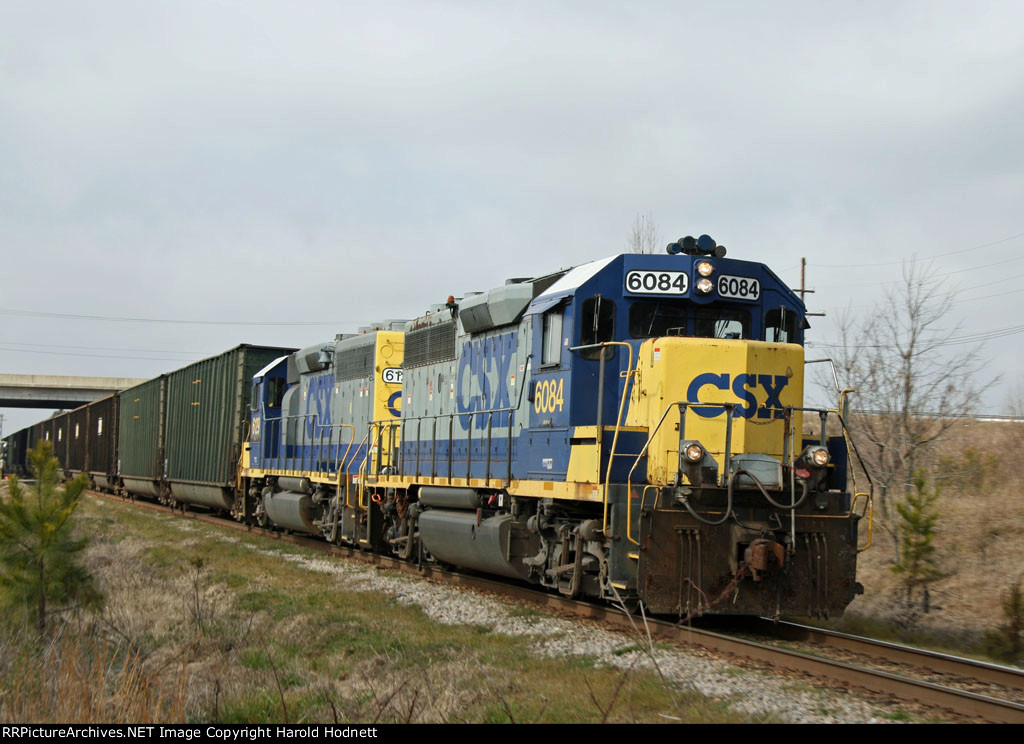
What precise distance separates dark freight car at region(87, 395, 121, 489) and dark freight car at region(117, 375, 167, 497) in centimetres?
94

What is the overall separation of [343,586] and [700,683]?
6360mm

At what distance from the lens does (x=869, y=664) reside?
768 cm

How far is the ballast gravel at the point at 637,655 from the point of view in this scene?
6.04m

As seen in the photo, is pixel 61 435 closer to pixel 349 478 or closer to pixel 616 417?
pixel 349 478

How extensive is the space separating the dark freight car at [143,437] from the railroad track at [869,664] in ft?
72.0

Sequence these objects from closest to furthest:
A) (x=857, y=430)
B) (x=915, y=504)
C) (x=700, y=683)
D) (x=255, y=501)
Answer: (x=700, y=683), (x=915, y=504), (x=857, y=430), (x=255, y=501)

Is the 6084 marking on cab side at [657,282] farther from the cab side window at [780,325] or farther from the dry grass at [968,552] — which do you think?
the dry grass at [968,552]

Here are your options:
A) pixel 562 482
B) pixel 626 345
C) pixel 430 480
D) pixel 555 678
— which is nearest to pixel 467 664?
pixel 555 678

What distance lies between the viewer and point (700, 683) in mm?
6684

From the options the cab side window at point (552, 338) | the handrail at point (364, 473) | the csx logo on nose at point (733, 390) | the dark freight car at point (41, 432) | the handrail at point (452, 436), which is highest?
the cab side window at point (552, 338)

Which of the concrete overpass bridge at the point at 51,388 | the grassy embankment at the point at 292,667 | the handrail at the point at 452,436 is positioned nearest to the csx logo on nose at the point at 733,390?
the grassy embankment at the point at 292,667

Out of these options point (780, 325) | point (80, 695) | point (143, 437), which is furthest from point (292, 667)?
point (143, 437)

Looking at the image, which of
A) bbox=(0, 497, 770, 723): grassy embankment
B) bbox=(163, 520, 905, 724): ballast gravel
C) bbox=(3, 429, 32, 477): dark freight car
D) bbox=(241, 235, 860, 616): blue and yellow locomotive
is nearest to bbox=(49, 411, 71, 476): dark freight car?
bbox=(3, 429, 32, 477): dark freight car
